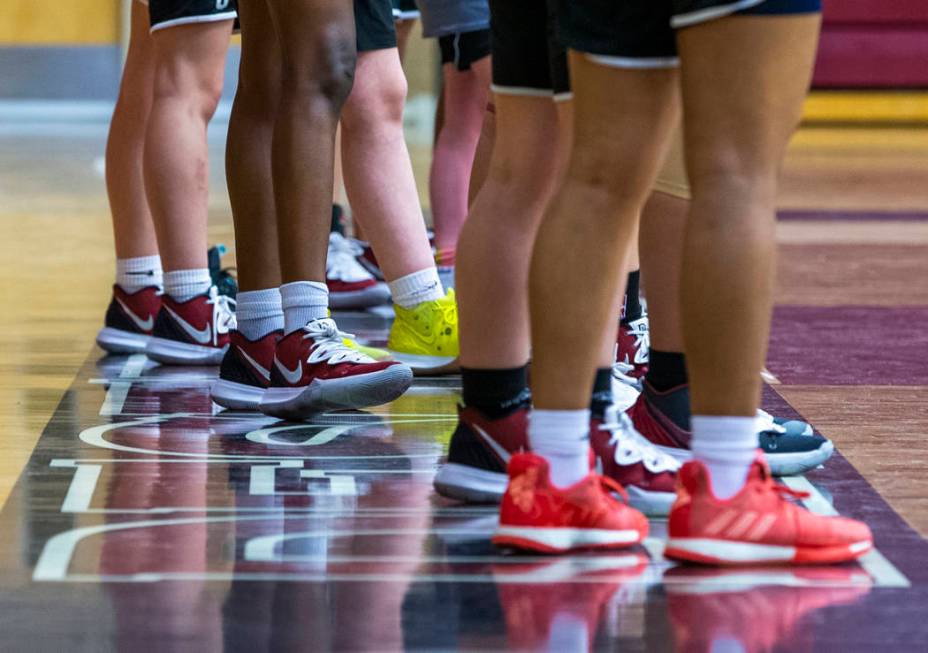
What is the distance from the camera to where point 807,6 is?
1503 mm

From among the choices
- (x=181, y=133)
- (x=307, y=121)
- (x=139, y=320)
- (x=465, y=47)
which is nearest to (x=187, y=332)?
(x=139, y=320)

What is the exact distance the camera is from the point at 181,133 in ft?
8.76

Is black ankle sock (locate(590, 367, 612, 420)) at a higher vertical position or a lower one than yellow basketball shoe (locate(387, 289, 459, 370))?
higher

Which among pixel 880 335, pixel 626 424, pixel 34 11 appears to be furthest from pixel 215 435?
pixel 34 11

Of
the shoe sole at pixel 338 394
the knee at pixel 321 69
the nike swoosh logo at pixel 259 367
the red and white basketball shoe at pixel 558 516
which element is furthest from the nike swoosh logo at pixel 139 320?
the red and white basketball shoe at pixel 558 516

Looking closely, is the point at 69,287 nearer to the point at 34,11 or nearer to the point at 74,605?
the point at 74,605

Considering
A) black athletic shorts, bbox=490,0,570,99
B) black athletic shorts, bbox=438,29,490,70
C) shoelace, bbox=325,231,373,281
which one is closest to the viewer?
black athletic shorts, bbox=490,0,570,99

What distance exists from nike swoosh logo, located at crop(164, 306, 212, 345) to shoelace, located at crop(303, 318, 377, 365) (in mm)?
553

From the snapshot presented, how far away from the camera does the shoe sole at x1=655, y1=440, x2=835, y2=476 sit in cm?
192

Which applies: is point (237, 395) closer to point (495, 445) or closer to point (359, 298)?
point (495, 445)

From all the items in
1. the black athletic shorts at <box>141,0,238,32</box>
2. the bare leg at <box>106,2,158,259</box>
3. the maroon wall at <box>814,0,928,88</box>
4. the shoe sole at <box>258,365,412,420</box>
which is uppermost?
the black athletic shorts at <box>141,0,238,32</box>

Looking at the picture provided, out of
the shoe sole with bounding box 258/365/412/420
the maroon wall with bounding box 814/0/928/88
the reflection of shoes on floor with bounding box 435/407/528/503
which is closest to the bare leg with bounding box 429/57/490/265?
the shoe sole with bounding box 258/365/412/420

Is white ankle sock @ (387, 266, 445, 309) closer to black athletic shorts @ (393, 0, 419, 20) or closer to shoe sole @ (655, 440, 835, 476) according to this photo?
shoe sole @ (655, 440, 835, 476)

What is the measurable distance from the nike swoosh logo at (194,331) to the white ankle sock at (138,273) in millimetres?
126
